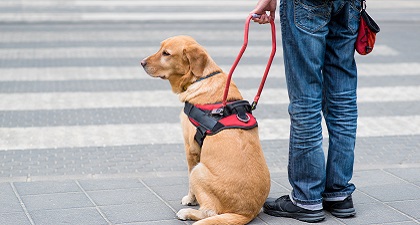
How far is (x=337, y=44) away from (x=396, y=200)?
3.79ft

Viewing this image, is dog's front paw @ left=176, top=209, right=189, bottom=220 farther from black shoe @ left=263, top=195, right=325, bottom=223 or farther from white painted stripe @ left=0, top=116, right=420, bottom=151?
white painted stripe @ left=0, top=116, right=420, bottom=151

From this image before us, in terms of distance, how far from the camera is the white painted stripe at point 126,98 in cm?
777

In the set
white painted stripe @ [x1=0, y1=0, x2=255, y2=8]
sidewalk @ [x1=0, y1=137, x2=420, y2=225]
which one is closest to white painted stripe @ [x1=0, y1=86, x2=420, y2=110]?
sidewalk @ [x1=0, y1=137, x2=420, y2=225]

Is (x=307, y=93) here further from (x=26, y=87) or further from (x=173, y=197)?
(x=26, y=87)

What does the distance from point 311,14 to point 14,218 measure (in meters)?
2.06

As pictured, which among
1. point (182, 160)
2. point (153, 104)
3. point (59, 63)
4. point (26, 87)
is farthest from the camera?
point (59, 63)

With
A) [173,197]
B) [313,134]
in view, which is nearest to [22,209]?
[173,197]

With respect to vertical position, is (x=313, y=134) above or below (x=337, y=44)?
below

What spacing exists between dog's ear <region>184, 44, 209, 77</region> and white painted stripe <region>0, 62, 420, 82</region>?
4.57 metres

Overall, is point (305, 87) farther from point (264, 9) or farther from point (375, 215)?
point (375, 215)

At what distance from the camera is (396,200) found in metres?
4.92

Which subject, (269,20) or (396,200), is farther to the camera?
(396,200)

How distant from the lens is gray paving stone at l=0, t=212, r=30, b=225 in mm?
4406

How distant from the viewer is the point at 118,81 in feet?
29.2
